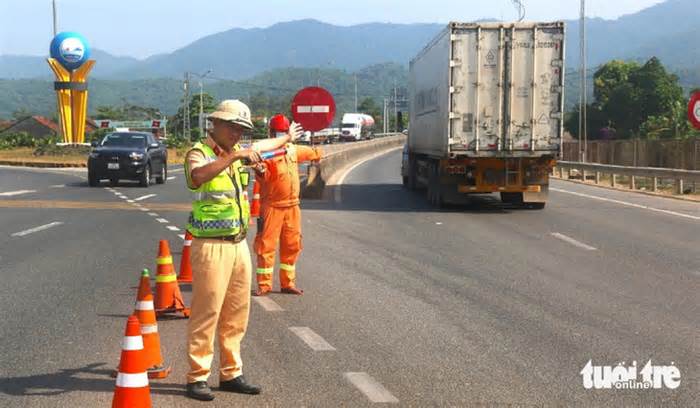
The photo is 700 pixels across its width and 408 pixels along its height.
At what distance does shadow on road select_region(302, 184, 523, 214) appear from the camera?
20469 millimetres

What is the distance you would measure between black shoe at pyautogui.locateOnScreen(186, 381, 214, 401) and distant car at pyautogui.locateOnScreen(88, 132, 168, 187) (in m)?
23.4

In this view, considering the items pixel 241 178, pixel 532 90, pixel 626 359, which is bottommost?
pixel 626 359

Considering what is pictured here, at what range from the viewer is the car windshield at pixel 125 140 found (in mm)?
29266

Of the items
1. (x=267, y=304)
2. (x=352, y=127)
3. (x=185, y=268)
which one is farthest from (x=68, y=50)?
(x=267, y=304)

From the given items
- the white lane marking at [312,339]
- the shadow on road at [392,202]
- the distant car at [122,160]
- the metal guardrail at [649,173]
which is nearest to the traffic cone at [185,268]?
the white lane marking at [312,339]

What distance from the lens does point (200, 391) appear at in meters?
5.59

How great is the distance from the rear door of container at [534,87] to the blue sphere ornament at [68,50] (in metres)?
46.3

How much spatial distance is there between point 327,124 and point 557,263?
4.17 metres

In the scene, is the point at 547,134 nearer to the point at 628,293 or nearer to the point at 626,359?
the point at 628,293

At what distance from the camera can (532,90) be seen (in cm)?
1892

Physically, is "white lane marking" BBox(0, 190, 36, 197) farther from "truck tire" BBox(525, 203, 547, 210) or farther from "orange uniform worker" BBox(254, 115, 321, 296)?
"orange uniform worker" BBox(254, 115, 321, 296)

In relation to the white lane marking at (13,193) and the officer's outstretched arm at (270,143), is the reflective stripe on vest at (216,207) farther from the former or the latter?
the white lane marking at (13,193)

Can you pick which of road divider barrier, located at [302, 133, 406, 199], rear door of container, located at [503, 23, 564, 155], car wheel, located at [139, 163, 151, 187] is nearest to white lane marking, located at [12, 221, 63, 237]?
road divider barrier, located at [302, 133, 406, 199]

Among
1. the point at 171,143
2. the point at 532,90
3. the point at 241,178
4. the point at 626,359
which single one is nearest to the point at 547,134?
the point at 532,90
